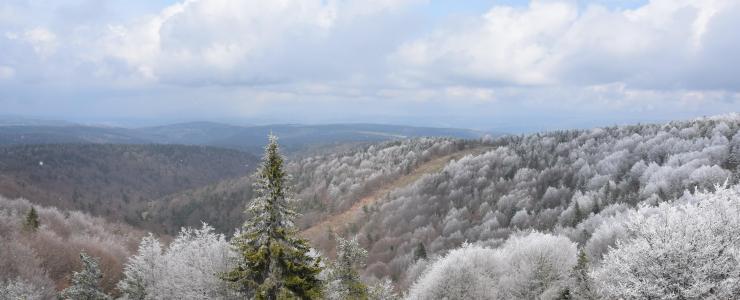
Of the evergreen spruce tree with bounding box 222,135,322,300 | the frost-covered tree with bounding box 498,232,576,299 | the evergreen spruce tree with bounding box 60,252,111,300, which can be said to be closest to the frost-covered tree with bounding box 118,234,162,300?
the evergreen spruce tree with bounding box 60,252,111,300

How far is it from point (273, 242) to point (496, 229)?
2445 inches

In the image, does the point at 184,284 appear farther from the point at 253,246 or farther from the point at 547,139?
the point at 547,139

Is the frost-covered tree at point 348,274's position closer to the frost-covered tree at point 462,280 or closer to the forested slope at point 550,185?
the frost-covered tree at point 462,280

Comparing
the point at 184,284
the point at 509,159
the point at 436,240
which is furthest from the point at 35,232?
the point at 509,159

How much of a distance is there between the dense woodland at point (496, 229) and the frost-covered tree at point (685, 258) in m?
0.07

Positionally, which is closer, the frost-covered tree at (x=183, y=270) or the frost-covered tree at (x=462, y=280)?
the frost-covered tree at (x=183, y=270)

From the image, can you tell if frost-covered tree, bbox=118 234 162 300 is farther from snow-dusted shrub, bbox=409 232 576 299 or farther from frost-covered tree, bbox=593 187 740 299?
frost-covered tree, bbox=593 187 740 299

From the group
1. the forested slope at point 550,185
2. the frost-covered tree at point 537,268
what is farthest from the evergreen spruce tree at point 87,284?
the forested slope at point 550,185

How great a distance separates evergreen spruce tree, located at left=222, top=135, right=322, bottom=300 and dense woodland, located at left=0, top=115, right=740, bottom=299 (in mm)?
628

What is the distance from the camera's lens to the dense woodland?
2259cm

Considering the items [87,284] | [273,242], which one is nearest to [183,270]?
[87,284]

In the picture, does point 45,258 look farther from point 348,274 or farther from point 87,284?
point 348,274

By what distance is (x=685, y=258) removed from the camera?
21.3m

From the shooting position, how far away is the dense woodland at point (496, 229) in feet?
74.1
